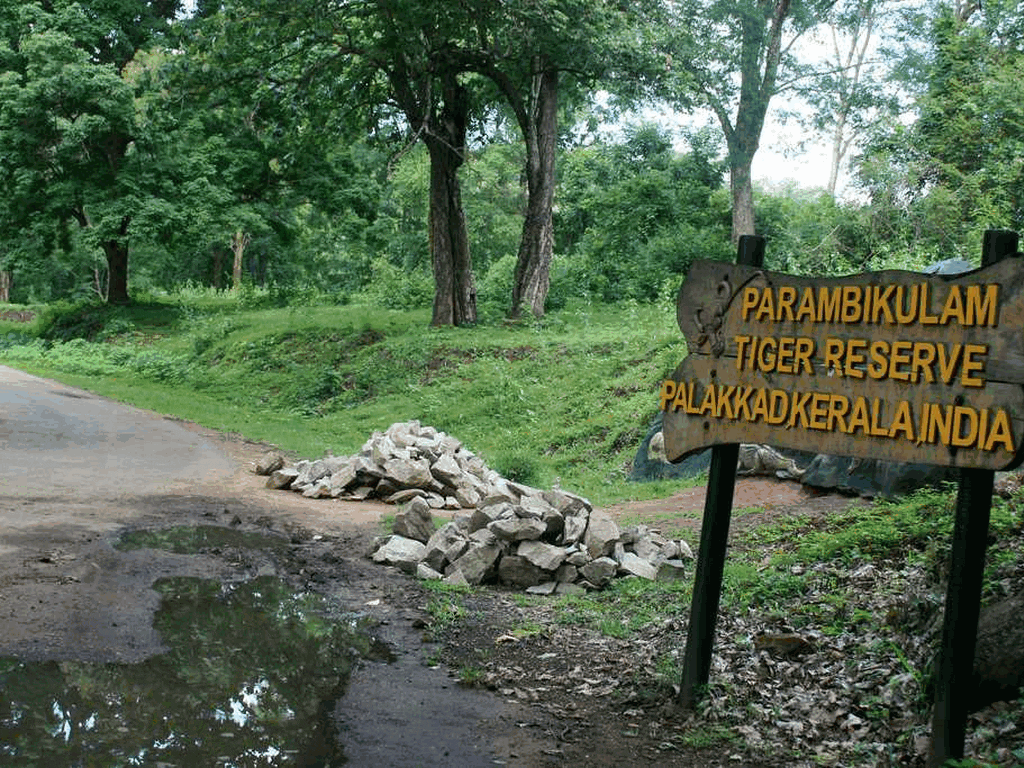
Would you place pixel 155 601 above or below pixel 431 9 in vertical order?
below

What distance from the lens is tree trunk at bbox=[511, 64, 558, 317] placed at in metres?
24.4

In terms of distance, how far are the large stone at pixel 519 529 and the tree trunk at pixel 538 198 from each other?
54.9 feet

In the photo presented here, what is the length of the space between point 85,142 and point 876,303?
88.1 feet

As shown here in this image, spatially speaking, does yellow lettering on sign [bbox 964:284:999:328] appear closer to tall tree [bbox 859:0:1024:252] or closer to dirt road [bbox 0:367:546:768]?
dirt road [bbox 0:367:546:768]

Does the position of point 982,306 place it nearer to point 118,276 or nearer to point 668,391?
point 668,391

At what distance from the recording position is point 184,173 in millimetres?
27531

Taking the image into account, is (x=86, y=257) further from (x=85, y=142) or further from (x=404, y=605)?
(x=404, y=605)

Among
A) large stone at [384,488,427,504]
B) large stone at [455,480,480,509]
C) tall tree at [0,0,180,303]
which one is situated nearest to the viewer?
large stone at [455,480,480,509]


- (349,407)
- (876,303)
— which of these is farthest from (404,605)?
(349,407)

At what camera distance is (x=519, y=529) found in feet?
28.5

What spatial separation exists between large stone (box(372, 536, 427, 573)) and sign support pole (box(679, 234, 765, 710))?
11.9 ft

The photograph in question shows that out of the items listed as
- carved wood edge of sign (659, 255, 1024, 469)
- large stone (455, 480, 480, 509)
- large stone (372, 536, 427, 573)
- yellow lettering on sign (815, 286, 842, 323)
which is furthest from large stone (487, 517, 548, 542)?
yellow lettering on sign (815, 286, 842, 323)

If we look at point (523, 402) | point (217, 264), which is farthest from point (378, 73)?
point (217, 264)

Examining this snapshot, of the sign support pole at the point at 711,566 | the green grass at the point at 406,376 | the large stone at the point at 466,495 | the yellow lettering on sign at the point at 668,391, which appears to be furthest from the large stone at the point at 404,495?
the sign support pole at the point at 711,566
